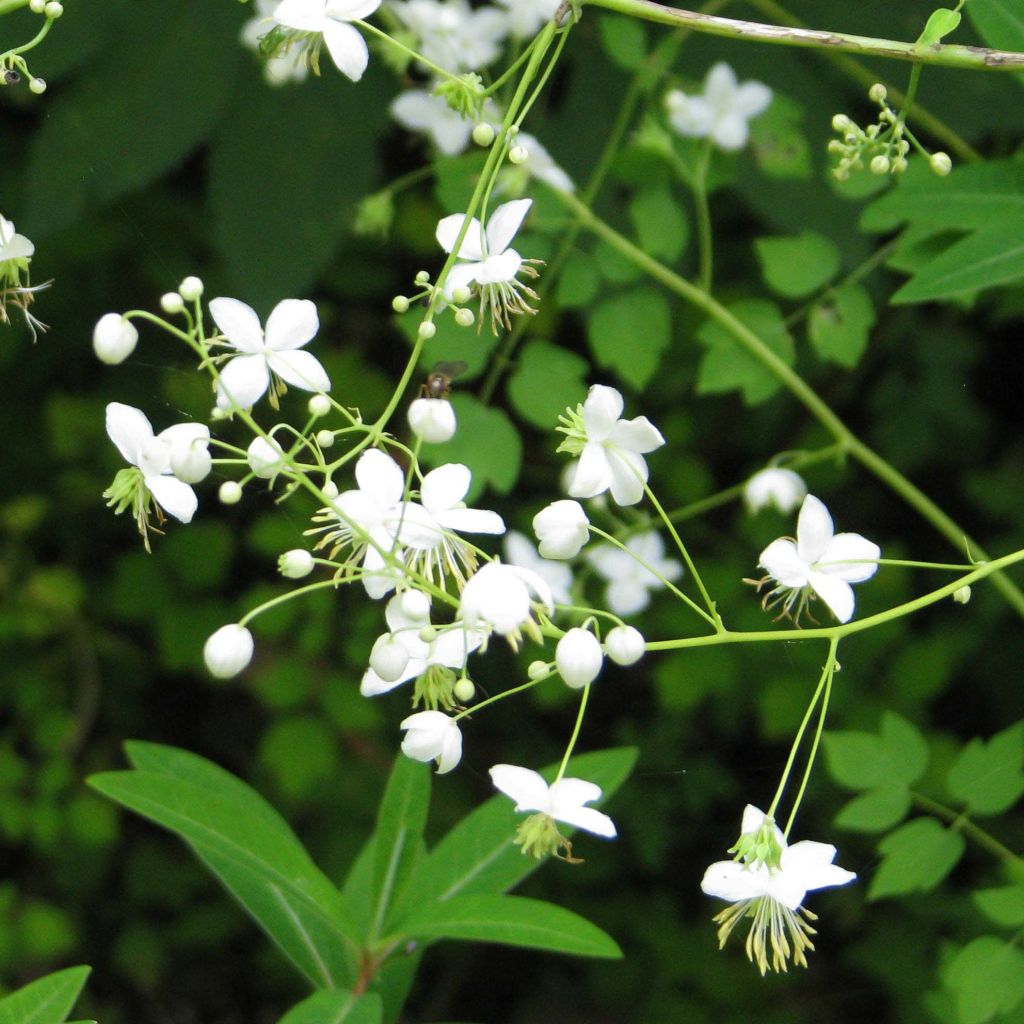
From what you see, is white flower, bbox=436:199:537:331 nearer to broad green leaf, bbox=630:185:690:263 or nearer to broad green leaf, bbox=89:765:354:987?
broad green leaf, bbox=89:765:354:987

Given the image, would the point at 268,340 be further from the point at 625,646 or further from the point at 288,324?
the point at 625,646

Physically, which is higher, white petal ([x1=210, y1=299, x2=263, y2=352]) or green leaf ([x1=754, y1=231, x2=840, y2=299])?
green leaf ([x1=754, y1=231, x2=840, y2=299])

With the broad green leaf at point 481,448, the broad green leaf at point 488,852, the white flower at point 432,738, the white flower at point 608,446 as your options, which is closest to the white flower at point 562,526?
the white flower at point 608,446

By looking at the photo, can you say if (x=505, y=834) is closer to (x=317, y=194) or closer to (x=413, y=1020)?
(x=317, y=194)

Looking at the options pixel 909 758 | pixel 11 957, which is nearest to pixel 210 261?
pixel 11 957

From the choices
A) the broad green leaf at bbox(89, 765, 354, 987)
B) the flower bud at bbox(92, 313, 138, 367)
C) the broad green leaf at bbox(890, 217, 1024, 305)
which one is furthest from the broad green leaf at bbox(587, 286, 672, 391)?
the flower bud at bbox(92, 313, 138, 367)

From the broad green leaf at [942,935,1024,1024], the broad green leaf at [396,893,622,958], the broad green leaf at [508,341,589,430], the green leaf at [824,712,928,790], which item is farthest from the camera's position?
the broad green leaf at [508,341,589,430]

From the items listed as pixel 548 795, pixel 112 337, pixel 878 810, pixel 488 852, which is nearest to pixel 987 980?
→ pixel 878 810
